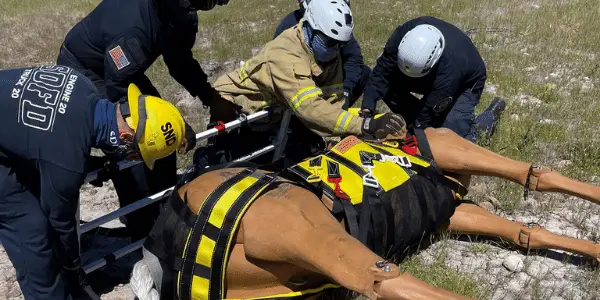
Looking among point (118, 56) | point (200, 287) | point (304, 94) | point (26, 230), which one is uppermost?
point (118, 56)

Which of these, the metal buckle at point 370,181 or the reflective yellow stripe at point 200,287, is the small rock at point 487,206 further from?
the reflective yellow stripe at point 200,287

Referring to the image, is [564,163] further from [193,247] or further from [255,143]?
[193,247]

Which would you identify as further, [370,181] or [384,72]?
[384,72]

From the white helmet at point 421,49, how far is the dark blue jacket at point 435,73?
0.24 m

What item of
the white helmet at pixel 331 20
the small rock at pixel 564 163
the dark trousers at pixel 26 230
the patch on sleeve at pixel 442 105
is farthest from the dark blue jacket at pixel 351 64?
the dark trousers at pixel 26 230

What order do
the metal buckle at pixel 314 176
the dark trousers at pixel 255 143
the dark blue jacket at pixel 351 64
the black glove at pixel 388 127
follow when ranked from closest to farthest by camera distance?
1. the metal buckle at pixel 314 176
2. the black glove at pixel 388 127
3. the dark trousers at pixel 255 143
4. the dark blue jacket at pixel 351 64

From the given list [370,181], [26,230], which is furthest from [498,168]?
[26,230]

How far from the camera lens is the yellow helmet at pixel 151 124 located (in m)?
2.96

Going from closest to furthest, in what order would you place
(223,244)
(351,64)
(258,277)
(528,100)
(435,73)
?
(223,244) → (258,277) → (435,73) → (351,64) → (528,100)

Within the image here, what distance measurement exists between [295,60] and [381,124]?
2.70 ft

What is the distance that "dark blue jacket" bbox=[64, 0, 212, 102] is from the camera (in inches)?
153

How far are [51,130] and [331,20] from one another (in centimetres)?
216

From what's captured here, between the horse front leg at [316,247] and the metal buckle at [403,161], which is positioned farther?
the metal buckle at [403,161]

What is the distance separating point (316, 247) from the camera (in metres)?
2.67
